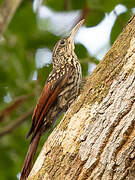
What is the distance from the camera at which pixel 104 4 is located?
13.9 ft

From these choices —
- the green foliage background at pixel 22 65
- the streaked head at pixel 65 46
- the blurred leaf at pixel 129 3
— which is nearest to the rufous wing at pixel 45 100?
the green foliage background at pixel 22 65

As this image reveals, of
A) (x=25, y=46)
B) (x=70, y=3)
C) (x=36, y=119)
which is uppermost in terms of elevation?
(x=70, y=3)

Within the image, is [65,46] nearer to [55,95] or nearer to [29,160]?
[55,95]

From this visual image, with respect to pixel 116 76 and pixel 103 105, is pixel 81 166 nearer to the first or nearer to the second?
pixel 103 105

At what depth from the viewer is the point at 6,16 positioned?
14.1ft

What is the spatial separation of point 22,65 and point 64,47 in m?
0.63

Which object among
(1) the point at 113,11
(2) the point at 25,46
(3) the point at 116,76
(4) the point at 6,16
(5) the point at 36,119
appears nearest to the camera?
(3) the point at 116,76

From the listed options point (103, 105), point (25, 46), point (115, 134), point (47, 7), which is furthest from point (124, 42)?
point (25, 46)

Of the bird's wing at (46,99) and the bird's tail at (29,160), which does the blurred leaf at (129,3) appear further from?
the bird's tail at (29,160)

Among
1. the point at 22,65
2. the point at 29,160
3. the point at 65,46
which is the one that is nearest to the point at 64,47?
the point at 65,46

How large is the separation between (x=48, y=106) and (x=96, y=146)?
1460mm

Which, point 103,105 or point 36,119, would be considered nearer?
point 103,105

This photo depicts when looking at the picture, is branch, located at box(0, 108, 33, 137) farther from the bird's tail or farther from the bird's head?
the bird's tail

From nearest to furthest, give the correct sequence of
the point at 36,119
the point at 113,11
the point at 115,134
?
the point at 115,134 < the point at 36,119 < the point at 113,11
